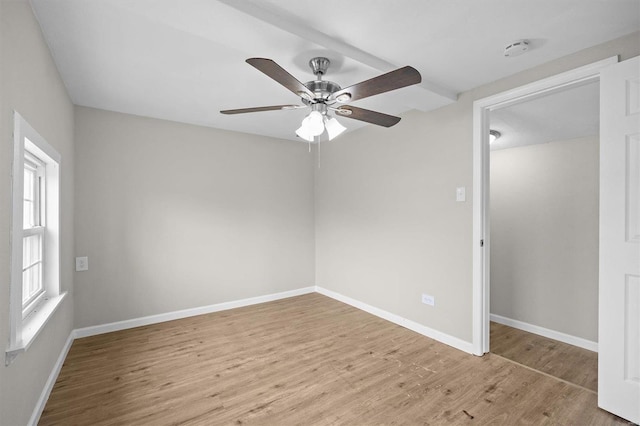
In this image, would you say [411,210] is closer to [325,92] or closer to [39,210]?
[325,92]

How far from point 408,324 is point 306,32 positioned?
295cm

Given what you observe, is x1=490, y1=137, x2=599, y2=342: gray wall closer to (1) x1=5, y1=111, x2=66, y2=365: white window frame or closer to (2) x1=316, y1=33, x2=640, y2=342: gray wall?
(2) x1=316, y1=33, x2=640, y2=342: gray wall

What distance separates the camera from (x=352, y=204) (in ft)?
13.4

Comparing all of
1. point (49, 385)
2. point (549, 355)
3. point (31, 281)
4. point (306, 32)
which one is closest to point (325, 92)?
point (306, 32)

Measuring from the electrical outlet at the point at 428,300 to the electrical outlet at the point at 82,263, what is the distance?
3.53 metres

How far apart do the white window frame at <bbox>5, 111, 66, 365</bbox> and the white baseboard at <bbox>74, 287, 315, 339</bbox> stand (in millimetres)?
891

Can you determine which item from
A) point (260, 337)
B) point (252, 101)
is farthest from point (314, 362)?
point (252, 101)

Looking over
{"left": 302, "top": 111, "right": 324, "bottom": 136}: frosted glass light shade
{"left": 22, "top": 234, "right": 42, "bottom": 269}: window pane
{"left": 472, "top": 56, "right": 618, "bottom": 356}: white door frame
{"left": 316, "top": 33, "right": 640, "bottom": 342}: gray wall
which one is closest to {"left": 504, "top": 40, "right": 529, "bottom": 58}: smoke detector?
{"left": 316, "top": 33, "right": 640, "bottom": 342}: gray wall

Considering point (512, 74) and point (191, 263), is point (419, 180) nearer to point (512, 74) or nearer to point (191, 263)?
point (512, 74)

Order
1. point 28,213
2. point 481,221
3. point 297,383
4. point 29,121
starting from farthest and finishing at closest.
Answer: point 481,221
point 297,383
point 28,213
point 29,121

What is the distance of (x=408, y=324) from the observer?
3.28m

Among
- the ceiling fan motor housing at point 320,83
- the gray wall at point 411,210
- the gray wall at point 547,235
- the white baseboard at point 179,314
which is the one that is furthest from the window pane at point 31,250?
the gray wall at point 547,235

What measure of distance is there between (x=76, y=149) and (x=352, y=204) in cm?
317

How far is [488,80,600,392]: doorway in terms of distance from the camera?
2.71 m
